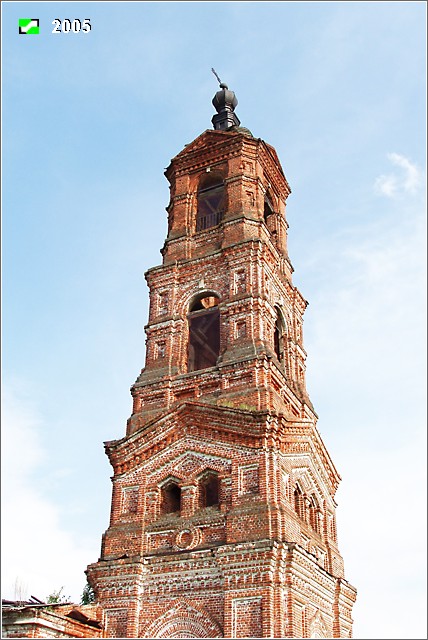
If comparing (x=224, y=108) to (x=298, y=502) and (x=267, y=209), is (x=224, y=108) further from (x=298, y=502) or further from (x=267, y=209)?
(x=298, y=502)

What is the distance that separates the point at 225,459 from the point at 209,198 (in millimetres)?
11390

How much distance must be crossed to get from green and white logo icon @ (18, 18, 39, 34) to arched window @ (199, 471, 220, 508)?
10.8 m

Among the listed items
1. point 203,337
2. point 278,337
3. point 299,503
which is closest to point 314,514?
point 299,503

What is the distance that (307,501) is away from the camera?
18.3 m

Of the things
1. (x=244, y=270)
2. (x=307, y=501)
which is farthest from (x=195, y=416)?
(x=244, y=270)

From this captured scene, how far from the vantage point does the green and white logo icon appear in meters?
12.4

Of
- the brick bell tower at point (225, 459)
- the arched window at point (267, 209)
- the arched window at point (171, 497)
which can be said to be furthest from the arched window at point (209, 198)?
the arched window at point (171, 497)

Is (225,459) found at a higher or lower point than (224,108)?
lower

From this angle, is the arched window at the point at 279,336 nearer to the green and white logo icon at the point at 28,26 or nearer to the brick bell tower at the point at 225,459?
the brick bell tower at the point at 225,459

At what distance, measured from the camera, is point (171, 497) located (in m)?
17.7

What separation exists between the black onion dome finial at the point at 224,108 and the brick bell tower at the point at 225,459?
4742 millimetres

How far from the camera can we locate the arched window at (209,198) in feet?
79.6

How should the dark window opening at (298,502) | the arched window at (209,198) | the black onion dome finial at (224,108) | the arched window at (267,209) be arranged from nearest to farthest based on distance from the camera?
the dark window opening at (298,502)
the arched window at (209,198)
the arched window at (267,209)
the black onion dome finial at (224,108)

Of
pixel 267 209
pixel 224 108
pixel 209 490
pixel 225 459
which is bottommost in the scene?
pixel 209 490
